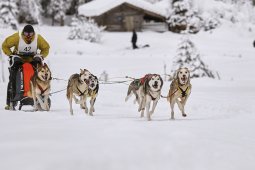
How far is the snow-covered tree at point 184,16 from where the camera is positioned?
42875 mm

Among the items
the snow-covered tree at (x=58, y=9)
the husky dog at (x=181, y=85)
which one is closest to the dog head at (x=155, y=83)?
the husky dog at (x=181, y=85)

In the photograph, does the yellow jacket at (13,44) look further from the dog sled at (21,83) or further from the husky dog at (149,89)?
the husky dog at (149,89)

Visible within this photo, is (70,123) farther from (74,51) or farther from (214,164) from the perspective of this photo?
(74,51)

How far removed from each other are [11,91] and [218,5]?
3518 centimetres

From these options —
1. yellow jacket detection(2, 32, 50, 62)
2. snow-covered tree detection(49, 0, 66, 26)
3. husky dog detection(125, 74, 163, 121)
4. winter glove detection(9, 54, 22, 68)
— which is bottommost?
husky dog detection(125, 74, 163, 121)

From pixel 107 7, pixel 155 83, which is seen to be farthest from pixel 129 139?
pixel 107 7

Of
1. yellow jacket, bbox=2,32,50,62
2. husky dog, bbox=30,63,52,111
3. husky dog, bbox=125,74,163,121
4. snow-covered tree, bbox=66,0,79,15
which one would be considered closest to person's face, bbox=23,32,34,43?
yellow jacket, bbox=2,32,50,62

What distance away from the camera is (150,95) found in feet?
27.9

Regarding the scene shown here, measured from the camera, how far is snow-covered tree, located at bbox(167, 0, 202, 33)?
42.9 meters

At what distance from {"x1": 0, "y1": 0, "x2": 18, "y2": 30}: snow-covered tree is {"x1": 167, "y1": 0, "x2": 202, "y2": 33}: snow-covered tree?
48.2ft

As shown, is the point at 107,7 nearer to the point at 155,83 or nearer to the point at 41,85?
the point at 41,85

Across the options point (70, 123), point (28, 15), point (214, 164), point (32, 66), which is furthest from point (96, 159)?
point (28, 15)

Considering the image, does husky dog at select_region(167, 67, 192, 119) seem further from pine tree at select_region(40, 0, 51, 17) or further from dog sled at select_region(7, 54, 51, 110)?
pine tree at select_region(40, 0, 51, 17)

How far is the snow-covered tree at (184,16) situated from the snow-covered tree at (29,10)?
13.5 m
